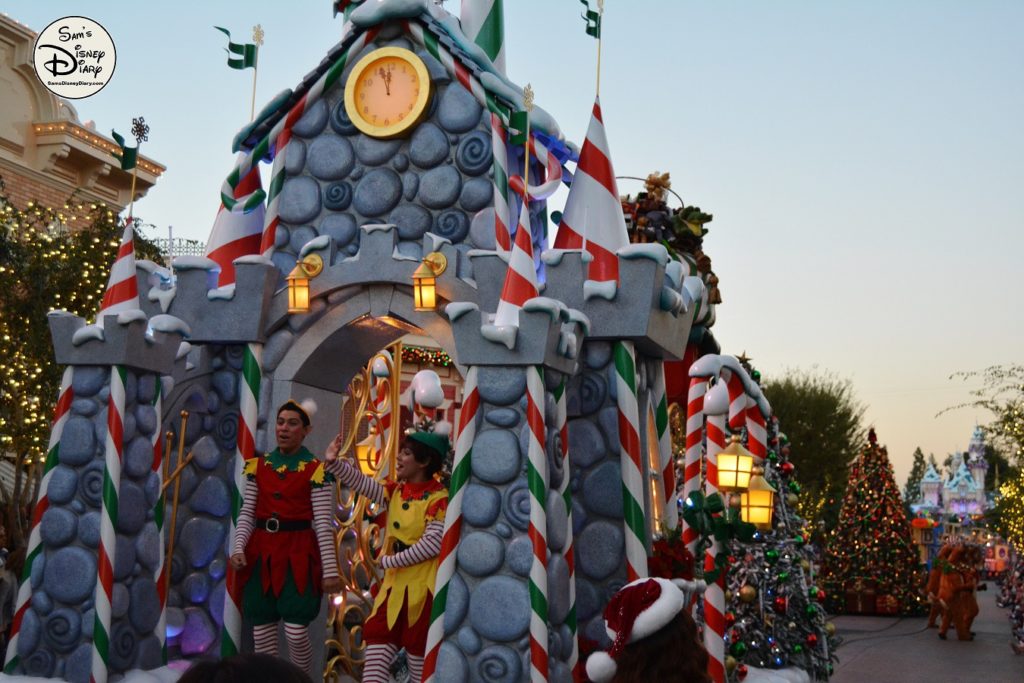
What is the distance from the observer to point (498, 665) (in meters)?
7.06

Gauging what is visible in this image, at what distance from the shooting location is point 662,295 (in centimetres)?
845

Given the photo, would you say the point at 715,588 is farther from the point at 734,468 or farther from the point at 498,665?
the point at 498,665

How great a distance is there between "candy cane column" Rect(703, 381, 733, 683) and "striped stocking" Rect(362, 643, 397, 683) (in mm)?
2387

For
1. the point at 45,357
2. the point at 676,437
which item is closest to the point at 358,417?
the point at 45,357

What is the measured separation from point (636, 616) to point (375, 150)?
582 cm

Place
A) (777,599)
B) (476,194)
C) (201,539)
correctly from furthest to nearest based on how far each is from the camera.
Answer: (777,599) < (476,194) < (201,539)

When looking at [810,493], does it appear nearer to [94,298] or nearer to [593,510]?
[94,298]

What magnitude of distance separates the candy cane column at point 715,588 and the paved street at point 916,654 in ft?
18.9

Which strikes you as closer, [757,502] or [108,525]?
[108,525]

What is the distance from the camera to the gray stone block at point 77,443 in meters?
7.94

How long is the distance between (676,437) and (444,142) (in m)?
8.76

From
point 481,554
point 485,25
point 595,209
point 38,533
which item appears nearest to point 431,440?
point 481,554

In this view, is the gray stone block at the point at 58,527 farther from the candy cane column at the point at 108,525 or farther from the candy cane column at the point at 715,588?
the candy cane column at the point at 715,588

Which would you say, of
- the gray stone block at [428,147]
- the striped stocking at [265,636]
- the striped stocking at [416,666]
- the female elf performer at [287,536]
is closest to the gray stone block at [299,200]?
the gray stone block at [428,147]
